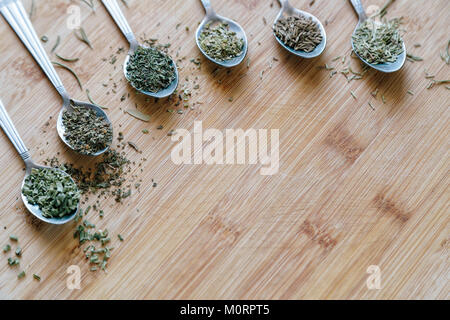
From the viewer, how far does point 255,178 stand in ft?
6.91

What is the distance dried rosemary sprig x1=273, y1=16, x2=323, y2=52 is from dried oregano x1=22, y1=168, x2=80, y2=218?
1.23 meters

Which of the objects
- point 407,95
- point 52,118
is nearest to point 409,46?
point 407,95

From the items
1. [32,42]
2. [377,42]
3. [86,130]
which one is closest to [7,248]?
[86,130]

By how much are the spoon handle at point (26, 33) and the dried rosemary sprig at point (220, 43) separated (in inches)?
28.5

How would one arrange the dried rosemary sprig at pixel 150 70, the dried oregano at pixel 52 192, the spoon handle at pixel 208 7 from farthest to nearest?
the spoon handle at pixel 208 7
the dried rosemary sprig at pixel 150 70
the dried oregano at pixel 52 192

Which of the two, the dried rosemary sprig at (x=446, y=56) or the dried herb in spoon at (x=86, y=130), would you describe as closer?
the dried herb in spoon at (x=86, y=130)

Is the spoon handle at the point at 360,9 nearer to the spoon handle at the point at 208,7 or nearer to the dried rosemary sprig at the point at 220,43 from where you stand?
the dried rosemary sprig at the point at 220,43

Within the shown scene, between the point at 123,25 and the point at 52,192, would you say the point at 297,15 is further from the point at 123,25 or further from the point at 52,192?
the point at 52,192

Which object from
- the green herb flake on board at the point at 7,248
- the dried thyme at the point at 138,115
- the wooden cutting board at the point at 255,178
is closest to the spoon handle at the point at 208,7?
the wooden cutting board at the point at 255,178

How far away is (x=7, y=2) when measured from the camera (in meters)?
2.10

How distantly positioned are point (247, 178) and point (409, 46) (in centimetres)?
109

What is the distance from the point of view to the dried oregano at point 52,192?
193cm

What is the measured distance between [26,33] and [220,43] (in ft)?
3.08

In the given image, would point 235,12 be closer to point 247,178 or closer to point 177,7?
point 177,7
